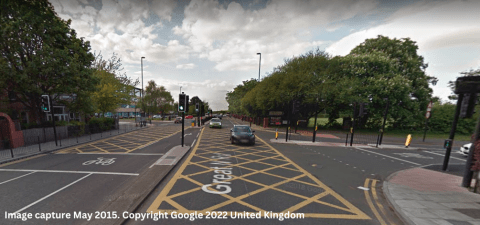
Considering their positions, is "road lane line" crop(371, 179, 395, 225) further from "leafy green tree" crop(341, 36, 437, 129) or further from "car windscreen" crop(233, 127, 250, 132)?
"leafy green tree" crop(341, 36, 437, 129)

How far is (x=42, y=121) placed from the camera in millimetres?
13844

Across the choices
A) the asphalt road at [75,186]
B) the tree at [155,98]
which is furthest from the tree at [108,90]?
the tree at [155,98]

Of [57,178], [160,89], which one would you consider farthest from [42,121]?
[160,89]

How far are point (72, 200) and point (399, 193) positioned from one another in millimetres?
9805

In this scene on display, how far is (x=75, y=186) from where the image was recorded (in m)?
5.14

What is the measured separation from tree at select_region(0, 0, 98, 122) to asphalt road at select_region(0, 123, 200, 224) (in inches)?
269

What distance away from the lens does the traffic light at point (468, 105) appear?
600 cm

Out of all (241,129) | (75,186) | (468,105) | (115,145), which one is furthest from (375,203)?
(115,145)

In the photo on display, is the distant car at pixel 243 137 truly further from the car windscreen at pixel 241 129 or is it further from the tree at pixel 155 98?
the tree at pixel 155 98

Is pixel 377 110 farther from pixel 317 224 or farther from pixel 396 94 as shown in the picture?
pixel 317 224

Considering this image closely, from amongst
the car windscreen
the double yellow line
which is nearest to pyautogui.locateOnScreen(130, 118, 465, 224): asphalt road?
the double yellow line

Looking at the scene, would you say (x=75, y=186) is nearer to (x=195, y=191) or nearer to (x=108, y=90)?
(x=195, y=191)

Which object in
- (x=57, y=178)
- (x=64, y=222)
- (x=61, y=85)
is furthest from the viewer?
(x=61, y=85)

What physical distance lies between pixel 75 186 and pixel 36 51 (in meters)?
13.1
